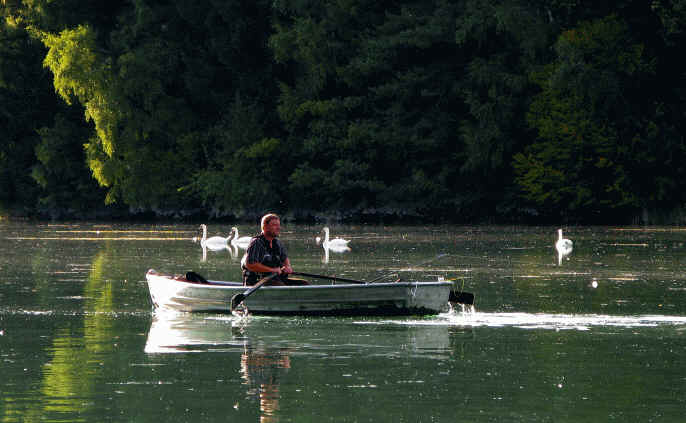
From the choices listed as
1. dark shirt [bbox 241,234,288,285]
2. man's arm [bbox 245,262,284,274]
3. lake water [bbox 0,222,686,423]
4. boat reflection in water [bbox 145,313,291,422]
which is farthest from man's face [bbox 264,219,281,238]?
boat reflection in water [bbox 145,313,291,422]

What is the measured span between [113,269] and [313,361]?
1718 centimetres

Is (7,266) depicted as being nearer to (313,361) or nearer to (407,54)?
(313,361)

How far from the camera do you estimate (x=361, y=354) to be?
15.8m

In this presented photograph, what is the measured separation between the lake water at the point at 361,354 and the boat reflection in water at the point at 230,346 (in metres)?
0.03

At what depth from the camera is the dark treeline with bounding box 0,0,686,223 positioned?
63.6 metres

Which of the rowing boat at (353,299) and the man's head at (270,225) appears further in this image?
the man's head at (270,225)

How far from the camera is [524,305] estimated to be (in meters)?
22.0

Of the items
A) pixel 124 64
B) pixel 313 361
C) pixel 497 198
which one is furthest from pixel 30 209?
pixel 313 361

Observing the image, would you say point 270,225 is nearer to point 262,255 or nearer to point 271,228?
point 271,228

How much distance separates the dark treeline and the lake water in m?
32.8

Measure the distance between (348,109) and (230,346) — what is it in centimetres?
5280

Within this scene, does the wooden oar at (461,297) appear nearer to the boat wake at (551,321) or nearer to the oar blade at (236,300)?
the boat wake at (551,321)

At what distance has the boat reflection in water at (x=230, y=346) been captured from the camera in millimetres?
12914

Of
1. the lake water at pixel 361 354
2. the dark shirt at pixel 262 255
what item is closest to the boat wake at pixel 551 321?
the lake water at pixel 361 354
